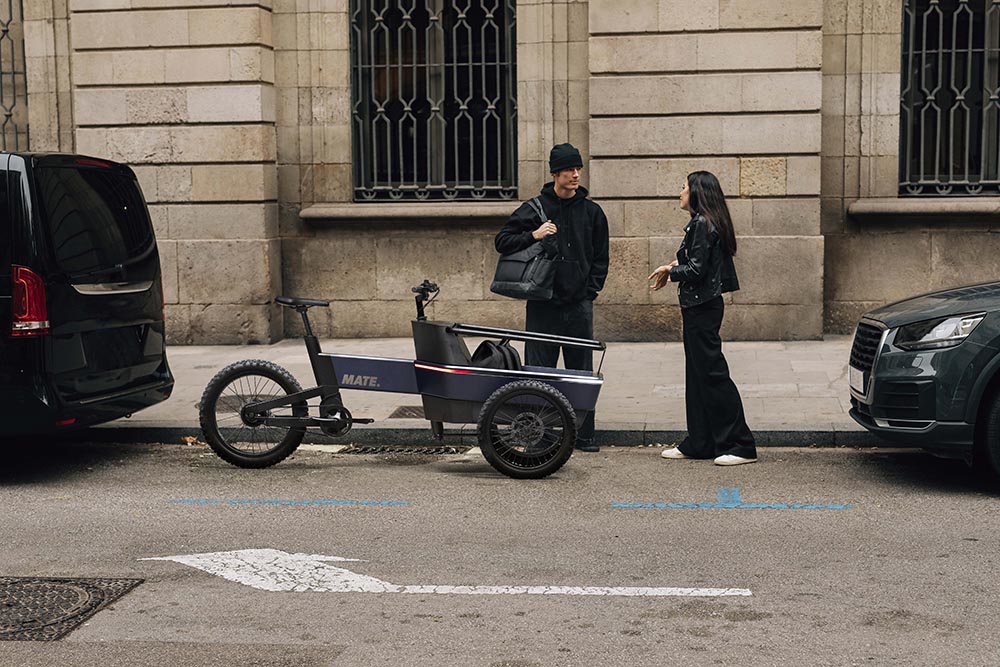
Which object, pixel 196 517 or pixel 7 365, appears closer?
pixel 196 517

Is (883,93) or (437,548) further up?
(883,93)

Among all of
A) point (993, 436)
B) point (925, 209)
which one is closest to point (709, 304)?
point (993, 436)

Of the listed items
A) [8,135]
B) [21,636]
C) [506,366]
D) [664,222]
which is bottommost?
[21,636]

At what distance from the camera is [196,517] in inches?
280

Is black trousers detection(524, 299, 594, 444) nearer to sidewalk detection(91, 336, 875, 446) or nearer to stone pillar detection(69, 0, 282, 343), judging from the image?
sidewalk detection(91, 336, 875, 446)

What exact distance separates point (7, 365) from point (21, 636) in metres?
2.97

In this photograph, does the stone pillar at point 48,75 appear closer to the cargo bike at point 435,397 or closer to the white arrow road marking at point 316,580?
the cargo bike at point 435,397

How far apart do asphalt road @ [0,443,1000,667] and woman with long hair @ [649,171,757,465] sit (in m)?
0.22

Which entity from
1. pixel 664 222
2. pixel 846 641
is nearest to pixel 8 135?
pixel 664 222

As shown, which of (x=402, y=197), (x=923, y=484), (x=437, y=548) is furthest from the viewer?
(x=402, y=197)

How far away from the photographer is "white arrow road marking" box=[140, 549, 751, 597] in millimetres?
5637

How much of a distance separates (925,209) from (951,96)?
1181 mm

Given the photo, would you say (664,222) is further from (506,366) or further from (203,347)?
(506,366)

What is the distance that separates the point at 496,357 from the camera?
823 centimetres
